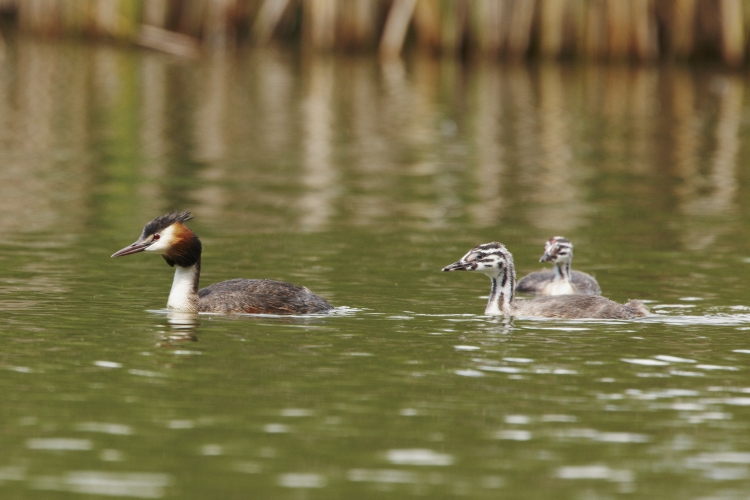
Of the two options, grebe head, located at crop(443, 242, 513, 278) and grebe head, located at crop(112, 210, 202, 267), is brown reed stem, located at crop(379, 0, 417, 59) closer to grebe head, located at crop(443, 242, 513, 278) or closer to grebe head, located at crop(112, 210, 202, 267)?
grebe head, located at crop(443, 242, 513, 278)

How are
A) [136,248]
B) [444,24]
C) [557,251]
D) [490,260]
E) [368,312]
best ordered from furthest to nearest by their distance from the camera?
[444,24] < [557,251] < [490,260] < [136,248] < [368,312]

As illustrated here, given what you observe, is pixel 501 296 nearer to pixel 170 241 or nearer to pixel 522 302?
pixel 522 302

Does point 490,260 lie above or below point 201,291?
above

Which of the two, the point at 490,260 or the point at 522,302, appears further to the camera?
the point at 522,302

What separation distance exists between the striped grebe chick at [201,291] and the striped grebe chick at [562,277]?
2830 millimetres

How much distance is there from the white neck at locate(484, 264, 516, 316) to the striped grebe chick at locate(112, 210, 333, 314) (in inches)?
56.9

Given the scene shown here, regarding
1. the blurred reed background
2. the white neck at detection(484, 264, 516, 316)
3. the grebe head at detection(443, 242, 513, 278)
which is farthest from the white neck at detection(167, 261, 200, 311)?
the blurred reed background

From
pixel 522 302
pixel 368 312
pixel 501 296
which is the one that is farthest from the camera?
pixel 522 302

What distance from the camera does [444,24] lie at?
37.9 m

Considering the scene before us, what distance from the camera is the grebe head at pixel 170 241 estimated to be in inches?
498

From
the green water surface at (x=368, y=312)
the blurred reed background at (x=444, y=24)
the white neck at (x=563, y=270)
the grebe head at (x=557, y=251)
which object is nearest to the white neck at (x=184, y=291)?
the green water surface at (x=368, y=312)

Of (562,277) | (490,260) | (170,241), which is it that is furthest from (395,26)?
(170,241)

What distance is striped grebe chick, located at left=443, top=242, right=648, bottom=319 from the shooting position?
1254 cm

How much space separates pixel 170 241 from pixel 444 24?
26.1 m
